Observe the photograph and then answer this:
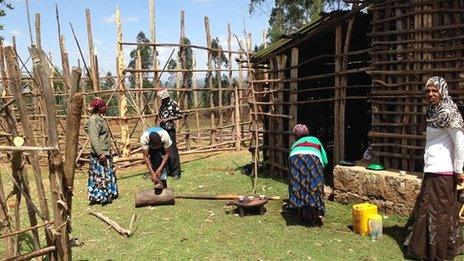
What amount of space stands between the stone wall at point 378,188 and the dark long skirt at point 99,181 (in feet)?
13.0

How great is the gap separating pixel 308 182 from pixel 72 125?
3973mm

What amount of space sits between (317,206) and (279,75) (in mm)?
3598

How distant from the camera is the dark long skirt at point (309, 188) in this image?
629 cm

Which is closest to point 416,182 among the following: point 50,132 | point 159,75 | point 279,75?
point 279,75

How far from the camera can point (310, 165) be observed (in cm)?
631

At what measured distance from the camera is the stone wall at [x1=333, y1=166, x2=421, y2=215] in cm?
628

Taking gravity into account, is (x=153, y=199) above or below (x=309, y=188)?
below

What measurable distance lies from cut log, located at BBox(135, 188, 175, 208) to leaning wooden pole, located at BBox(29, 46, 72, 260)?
410 centimetres

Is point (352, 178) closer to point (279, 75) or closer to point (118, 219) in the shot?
point (279, 75)

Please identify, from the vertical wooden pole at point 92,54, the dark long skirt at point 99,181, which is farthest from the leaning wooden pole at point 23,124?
the vertical wooden pole at point 92,54

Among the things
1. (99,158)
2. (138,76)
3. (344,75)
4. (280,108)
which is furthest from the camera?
(138,76)

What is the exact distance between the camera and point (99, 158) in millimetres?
7859

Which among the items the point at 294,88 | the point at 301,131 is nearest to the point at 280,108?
the point at 294,88

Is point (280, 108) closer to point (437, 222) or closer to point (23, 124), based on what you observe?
point (437, 222)
